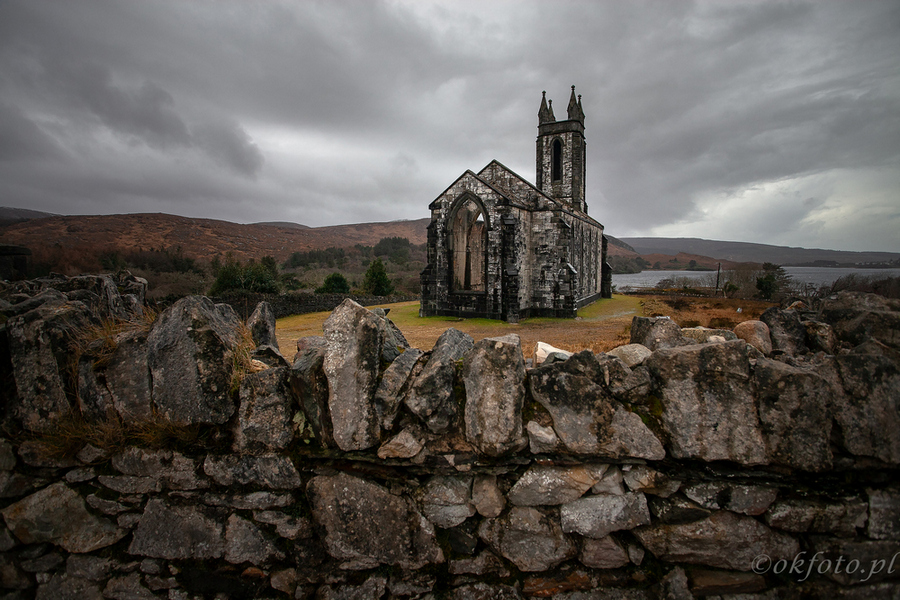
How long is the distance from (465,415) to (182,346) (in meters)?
1.77

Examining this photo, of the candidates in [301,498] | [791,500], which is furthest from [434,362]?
[791,500]

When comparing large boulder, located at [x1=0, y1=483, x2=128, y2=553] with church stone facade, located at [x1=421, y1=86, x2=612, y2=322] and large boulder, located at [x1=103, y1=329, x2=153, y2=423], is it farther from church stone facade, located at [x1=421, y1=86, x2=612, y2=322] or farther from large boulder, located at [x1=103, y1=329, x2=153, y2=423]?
church stone facade, located at [x1=421, y1=86, x2=612, y2=322]

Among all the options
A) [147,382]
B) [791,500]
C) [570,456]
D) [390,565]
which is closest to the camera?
[791,500]

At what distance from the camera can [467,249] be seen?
18172 mm

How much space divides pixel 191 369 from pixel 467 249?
16.2 metres

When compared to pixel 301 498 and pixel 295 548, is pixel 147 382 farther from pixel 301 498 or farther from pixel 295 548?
Answer: pixel 295 548

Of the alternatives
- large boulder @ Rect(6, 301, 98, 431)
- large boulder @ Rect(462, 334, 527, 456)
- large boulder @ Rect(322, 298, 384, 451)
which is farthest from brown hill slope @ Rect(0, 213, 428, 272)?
large boulder @ Rect(462, 334, 527, 456)

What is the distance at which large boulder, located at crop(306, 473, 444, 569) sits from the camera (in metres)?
2.24

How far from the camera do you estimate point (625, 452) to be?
2.10 meters

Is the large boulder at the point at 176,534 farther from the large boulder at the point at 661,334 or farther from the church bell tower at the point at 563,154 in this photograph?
the church bell tower at the point at 563,154

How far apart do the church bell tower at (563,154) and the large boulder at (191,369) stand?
24.8 m

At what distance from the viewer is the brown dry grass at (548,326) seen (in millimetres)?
8484

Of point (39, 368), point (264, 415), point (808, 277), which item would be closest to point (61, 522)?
point (39, 368)

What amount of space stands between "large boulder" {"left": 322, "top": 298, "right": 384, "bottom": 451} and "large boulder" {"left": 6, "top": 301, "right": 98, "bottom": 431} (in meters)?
1.74
